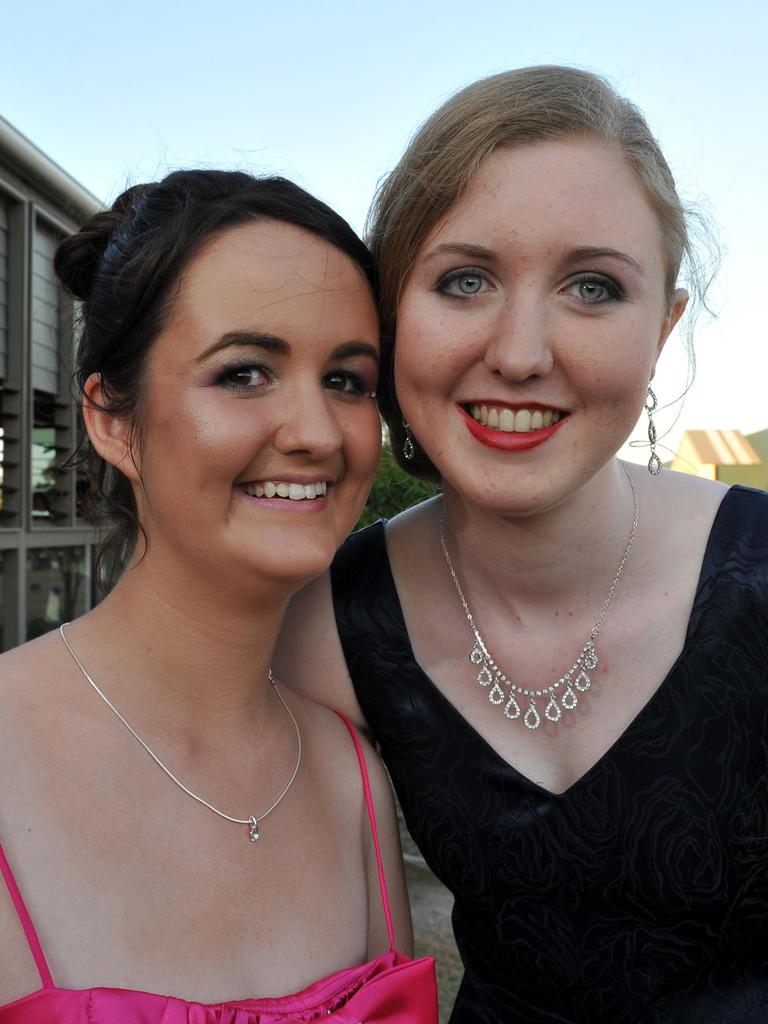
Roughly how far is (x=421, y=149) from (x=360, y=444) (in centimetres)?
61

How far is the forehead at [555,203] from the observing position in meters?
1.72

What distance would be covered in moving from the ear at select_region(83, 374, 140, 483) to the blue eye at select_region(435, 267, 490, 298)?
641mm

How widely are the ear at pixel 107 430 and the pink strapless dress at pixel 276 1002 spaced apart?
0.71m

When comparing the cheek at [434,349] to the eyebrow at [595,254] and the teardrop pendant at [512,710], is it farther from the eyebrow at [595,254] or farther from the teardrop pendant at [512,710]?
the teardrop pendant at [512,710]

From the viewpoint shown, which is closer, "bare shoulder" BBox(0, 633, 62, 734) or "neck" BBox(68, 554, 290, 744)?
"bare shoulder" BBox(0, 633, 62, 734)

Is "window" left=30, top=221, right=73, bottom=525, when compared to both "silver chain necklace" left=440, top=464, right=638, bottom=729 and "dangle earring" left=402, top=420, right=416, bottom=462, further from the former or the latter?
"silver chain necklace" left=440, top=464, right=638, bottom=729

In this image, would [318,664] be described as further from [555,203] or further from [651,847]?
[555,203]

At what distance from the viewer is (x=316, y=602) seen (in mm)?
2246

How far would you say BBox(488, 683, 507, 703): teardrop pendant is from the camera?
210 cm

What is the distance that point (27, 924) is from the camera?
54.7 inches

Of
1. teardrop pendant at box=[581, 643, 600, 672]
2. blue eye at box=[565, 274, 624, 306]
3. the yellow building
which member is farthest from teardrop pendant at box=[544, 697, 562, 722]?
the yellow building

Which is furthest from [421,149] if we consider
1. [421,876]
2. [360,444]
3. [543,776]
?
[421,876]

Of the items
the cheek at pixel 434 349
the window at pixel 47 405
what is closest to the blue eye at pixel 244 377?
the cheek at pixel 434 349

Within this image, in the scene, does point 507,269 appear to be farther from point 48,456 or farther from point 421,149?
point 48,456
